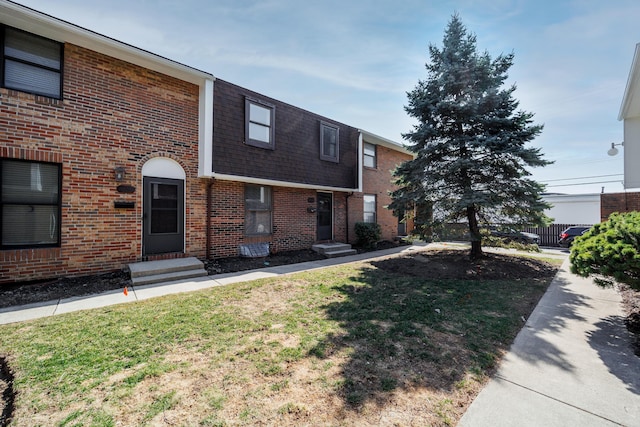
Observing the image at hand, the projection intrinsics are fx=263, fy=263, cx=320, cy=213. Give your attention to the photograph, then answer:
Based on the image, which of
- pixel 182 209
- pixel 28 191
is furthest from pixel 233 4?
pixel 28 191

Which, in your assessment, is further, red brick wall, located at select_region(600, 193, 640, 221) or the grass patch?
red brick wall, located at select_region(600, 193, 640, 221)

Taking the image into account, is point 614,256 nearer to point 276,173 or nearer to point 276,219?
point 276,173

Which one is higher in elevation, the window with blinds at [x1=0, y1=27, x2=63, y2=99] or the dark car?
the window with blinds at [x1=0, y1=27, x2=63, y2=99]

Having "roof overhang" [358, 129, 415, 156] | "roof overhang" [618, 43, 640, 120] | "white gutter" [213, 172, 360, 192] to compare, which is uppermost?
"roof overhang" [358, 129, 415, 156]

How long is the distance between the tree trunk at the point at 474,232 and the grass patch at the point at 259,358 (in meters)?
3.40

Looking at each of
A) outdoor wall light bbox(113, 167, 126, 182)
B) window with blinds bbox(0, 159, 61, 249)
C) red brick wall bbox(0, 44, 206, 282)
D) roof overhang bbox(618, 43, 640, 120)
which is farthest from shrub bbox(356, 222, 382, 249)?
window with blinds bbox(0, 159, 61, 249)

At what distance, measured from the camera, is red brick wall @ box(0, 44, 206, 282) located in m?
5.41

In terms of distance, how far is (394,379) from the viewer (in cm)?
245

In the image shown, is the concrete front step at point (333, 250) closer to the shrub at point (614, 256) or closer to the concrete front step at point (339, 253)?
the concrete front step at point (339, 253)

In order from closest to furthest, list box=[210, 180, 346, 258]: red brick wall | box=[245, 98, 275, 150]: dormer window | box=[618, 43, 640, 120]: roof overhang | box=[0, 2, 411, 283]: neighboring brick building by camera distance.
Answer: box=[618, 43, 640, 120]: roof overhang < box=[0, 2, 411, 283]: neighboring brick building < box=[210, 180, 346, 258]: red brick wall < box=[245, 98, 275, 150]: dormer window

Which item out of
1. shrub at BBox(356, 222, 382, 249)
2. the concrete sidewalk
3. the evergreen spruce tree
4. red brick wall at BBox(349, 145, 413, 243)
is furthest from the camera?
red brick wall at BBox(349, 145, 413, 243)

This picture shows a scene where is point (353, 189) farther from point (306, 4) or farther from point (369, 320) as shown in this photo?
point (369, 320)

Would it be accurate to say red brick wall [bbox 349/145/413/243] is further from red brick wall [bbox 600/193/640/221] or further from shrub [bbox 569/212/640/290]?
shrub [bbox 569/212/640/290]

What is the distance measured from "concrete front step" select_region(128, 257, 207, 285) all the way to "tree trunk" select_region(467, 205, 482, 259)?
25.5 feet
